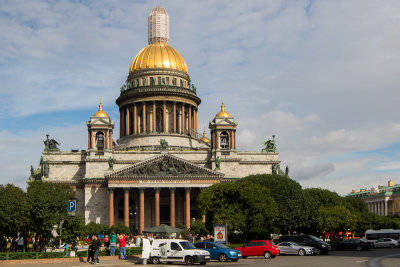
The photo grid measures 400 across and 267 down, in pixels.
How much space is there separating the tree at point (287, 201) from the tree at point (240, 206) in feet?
11.3

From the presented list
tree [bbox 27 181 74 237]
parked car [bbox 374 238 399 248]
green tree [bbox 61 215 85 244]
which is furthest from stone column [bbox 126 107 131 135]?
green tree [bbox 61 215 85 244]

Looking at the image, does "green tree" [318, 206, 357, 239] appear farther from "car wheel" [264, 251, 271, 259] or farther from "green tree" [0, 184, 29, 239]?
"green tree" [0, 184, 29, 239]

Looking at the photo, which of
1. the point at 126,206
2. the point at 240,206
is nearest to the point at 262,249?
the point at 240,206

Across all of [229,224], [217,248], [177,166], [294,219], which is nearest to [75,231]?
[217,248]

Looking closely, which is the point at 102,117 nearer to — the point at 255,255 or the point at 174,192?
the point at 174,192

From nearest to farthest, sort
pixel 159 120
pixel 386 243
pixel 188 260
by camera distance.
Answer: pixel 188 260
pixel 386 243
pixel 159 120

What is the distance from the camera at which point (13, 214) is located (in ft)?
192

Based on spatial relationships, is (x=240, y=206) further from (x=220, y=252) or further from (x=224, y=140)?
(x=224, y=140)

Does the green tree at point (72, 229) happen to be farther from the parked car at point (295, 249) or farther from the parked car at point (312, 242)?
the parked car at point (312, 242)

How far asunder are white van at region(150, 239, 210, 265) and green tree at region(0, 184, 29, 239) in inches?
631

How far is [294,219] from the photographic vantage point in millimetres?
81688

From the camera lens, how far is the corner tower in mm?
123938

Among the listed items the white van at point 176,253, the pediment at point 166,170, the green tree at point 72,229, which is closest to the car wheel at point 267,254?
the white van at point 176,253

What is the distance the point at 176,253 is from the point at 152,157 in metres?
58.3
